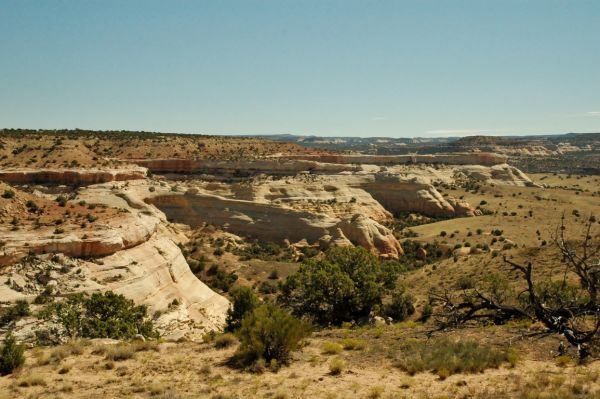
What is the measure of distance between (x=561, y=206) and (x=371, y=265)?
1762 inches

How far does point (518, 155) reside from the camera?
147750mm

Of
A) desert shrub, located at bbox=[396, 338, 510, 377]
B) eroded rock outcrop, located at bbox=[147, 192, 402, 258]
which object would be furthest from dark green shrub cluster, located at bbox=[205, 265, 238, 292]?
desert shrub, located at bbox=[396, 338, 510, 377]

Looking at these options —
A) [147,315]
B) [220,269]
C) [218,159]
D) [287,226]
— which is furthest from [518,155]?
[147,315]

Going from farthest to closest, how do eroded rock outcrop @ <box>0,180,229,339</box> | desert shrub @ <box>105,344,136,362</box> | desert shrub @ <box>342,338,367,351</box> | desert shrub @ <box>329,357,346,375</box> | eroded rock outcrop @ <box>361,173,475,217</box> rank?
eroded rock outcrop @ <box>361,173,475,217</box> < eroded rock outcrop @ <box>0,180,229,339</box> < desert shrub @ <box>342,338,367,351</box> < desert shrub @ <box>105,344,136,362</box> < desert shrub @ <box>329,357,346,375</box>

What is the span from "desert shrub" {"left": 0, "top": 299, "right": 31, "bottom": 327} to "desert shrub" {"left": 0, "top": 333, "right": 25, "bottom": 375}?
453cm

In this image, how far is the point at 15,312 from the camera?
55.2ft

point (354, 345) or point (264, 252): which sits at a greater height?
point (354, 345)

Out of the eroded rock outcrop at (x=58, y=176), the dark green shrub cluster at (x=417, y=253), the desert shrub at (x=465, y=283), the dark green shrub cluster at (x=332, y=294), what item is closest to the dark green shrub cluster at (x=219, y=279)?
the dark green shrub cluster at (x=332, y=294)

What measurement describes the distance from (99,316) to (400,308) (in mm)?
12290

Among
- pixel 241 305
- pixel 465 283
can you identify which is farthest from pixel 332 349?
pixel 465 283

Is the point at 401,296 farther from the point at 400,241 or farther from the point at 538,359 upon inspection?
the point at 400,241

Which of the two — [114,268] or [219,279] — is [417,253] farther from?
[114,268]

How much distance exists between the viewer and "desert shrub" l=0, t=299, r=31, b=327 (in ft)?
54.3

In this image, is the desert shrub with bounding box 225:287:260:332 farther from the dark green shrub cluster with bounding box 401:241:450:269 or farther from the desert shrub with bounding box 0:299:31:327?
the dark green shrub cluster with bounding box 401:241:450:269
